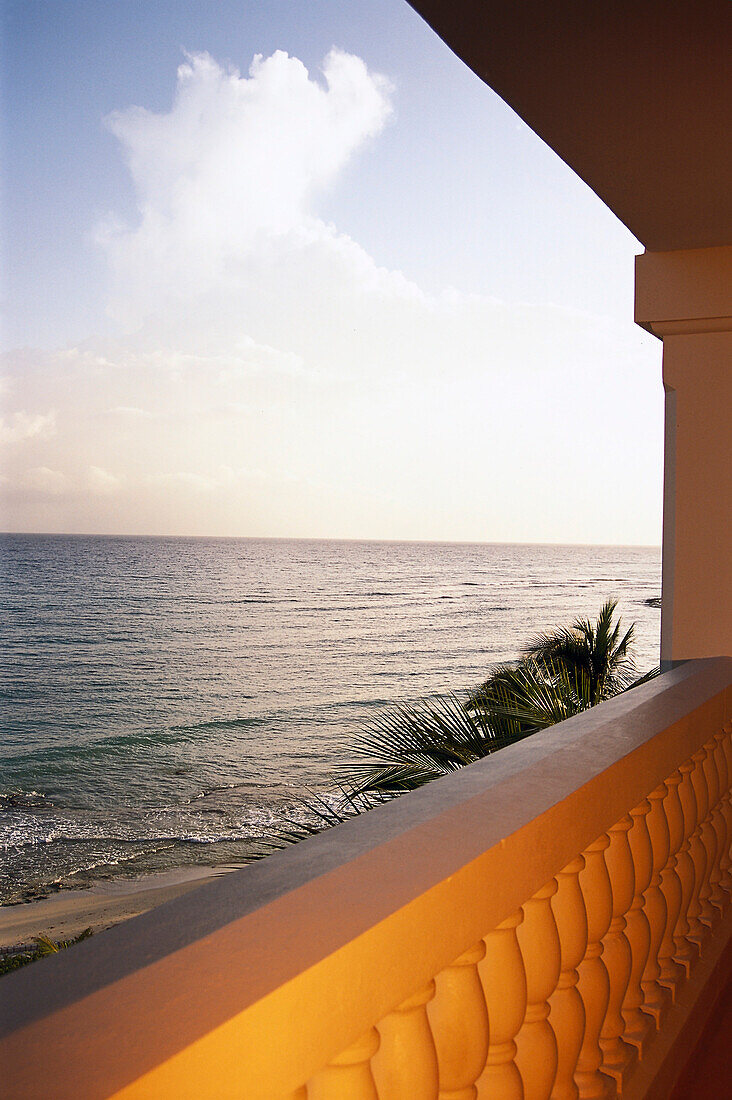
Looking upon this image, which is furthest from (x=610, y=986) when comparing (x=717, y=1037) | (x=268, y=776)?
(x=268, y=776)

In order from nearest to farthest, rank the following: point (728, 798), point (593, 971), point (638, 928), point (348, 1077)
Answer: point (348, 1077)
point (593, 971)
point (638, 928)
point (728, 798)

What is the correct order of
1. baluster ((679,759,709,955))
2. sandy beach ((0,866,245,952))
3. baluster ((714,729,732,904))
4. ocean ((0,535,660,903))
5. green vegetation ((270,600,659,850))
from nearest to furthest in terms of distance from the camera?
baluster ((679,759,709,955)) → baluster ((714,729,732,904)) → green vegetation ((270,600,659,850)) → sandy beach ((0,866,245,952)) → ocean ((0,535,660,903))

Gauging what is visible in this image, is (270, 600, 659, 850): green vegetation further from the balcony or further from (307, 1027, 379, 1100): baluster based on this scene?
(307, 1027, 379, 1100): baluster

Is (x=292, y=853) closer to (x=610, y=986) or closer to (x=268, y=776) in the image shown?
(x=610, y=986)

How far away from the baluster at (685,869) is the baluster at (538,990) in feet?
2.38

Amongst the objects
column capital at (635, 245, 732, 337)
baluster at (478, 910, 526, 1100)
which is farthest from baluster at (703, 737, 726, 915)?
column capital at (635, 245, 732, 337)

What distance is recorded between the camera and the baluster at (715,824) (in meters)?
1.94

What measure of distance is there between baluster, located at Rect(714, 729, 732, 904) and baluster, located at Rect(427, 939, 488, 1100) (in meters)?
1.32

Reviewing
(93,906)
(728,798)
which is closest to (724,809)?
(728,798)

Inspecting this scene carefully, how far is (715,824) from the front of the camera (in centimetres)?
199

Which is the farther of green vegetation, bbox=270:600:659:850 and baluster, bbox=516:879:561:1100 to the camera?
green vegetation, bbox=270:600:659:850

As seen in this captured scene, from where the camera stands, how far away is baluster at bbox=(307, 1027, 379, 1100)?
686mm

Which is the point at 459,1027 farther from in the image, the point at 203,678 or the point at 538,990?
the point at 203,678

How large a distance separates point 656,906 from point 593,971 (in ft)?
1.07
